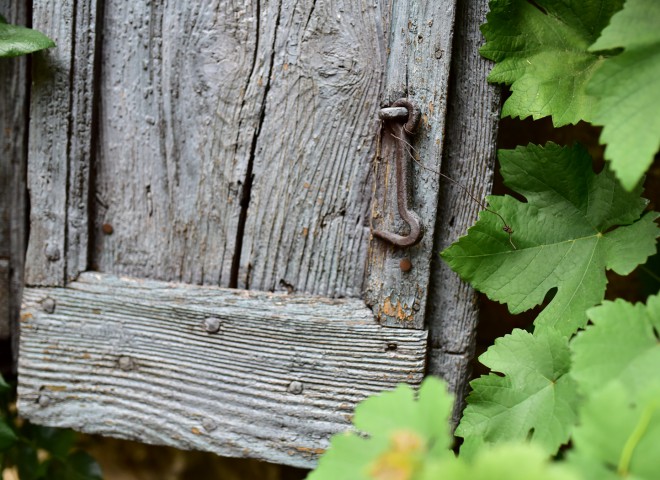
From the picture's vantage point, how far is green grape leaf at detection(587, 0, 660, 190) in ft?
2.50

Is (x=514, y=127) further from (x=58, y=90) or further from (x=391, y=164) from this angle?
(x=58, y=90)

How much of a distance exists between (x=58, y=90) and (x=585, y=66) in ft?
3.14

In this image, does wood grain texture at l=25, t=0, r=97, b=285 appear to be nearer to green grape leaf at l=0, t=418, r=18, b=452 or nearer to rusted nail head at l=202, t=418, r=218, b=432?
green grape leaf at l=0, t=418, r=18, b=452

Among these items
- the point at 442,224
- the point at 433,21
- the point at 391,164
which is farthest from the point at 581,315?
the point at 433,21

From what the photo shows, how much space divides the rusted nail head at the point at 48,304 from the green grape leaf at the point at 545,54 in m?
0.93

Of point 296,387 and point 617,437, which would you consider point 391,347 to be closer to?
point 296,387

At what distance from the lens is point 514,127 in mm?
1380

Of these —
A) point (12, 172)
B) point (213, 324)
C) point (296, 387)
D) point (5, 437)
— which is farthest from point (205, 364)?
point (12, 172)

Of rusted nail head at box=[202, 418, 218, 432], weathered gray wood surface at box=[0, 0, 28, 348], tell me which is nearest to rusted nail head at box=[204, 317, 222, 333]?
rusted nail head at box=[202, 418, 218, 432]

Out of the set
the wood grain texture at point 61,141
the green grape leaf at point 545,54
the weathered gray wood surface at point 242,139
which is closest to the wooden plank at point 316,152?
the weathered gray wood surface at point 242,139

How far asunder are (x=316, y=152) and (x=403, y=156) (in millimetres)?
166

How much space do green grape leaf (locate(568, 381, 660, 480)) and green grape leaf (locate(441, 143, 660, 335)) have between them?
0.39 m

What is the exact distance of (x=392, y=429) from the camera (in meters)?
0.65

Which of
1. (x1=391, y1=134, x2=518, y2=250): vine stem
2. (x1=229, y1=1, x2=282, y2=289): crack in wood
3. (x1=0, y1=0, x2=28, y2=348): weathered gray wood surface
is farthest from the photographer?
(x1=0, y1=0, x2=28, y2=348): weathered gray wood surface
